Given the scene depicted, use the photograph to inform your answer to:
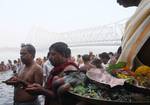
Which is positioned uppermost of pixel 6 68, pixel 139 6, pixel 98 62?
pixel 139 6

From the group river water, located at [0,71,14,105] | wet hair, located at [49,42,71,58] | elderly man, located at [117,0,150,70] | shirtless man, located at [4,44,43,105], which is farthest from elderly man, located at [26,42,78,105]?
river water, located at [0,71,14,105]

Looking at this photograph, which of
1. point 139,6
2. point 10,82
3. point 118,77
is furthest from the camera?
point 10,82

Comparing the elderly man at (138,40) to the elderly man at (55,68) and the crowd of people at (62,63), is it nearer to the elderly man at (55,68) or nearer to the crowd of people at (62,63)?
the crowd of people at (62,63)

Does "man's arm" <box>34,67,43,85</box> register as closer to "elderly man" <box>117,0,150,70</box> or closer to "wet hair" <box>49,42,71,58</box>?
"wet hair" <box>49,42,71,58</box>

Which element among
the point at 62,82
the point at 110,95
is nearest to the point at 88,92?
the point at 110,95

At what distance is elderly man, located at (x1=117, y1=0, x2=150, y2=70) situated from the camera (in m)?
1.72

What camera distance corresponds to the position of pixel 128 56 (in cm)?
180

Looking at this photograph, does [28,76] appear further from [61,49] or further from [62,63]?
[62,63]

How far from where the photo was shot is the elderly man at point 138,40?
172 centimetres

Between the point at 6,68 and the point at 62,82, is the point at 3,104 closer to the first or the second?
the point at 62,82

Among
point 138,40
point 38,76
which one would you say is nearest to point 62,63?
point 138,40

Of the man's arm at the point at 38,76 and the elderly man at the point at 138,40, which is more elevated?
the elderly man at the point at 138,40

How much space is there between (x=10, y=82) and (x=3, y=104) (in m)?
5.95

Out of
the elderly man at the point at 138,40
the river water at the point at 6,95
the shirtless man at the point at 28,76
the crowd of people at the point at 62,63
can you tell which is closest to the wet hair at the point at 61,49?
the crowd of people at the point at 62,63
